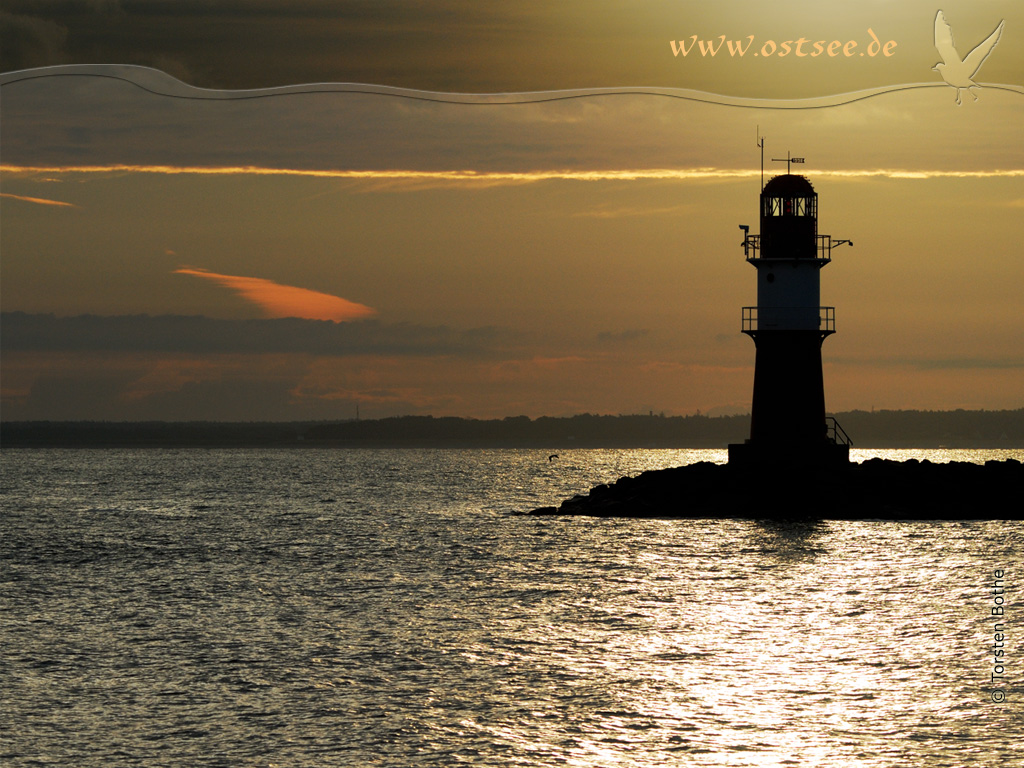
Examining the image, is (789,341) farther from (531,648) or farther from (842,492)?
(531,648)

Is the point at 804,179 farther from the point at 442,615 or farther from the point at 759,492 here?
the point at 442,615

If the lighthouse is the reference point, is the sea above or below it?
below

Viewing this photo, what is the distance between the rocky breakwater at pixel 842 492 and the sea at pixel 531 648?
0.52m

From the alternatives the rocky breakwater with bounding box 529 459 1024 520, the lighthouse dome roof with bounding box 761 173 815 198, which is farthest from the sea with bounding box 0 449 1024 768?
the lighthouse dome roof with bounding box 761 173 815 198

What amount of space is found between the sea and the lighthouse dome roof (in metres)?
12.0

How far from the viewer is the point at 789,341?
45.0 metres

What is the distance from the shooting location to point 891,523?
48.7 meters

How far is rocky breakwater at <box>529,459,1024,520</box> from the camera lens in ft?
148

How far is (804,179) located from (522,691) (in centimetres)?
3260

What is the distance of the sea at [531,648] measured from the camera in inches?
659

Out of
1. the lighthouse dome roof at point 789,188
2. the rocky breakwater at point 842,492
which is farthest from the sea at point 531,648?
the lighthouse dome roof at point 789,188

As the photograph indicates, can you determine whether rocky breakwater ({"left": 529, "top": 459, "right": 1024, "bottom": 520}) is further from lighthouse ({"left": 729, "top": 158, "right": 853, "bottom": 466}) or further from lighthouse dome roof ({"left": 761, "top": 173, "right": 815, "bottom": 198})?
lighthouse dome roof ({"left": 761, "top": 173, "right": 815, "bottom": 198})

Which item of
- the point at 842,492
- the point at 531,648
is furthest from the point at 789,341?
the point at 531,648

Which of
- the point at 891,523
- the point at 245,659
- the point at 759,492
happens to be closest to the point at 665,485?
the point at 759,492
